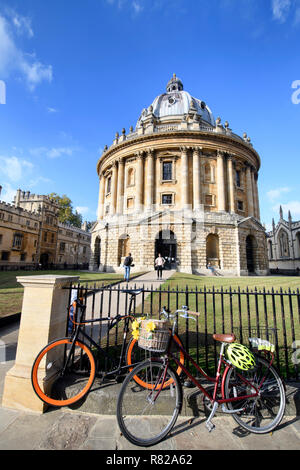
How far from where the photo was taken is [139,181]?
2733 centimetres

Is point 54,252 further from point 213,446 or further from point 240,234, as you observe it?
point 213,446

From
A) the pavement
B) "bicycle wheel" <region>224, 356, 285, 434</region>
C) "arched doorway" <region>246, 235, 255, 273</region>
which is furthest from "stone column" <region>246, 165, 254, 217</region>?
the pavement

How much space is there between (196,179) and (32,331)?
25.7m

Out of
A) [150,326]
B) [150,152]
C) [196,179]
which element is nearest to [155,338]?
[150,326]

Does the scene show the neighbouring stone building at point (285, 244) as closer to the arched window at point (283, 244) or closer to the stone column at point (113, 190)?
the arched window at point (283, 244)

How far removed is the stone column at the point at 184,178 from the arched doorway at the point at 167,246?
161 inches

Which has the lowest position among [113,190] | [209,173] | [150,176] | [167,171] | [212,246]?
[212,246]

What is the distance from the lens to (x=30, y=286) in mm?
3104

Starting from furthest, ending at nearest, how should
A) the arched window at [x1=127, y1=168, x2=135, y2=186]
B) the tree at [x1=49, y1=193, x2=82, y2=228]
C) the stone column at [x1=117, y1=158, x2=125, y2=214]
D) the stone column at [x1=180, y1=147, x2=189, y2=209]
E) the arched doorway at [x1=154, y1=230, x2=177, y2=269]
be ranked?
the tree at [x1=49, y1=193, x2=82, y2=228] → the arched window at [x1=127, y1=168, x2=135, y2=186] → the stone column at [x1=117, y1=158, x2=125, y2=214] → the stone column at [x1=180, y1=147, x2=189, y2=209] → the arched doorway at [x1=154, y1=230, x2=177, y2=269]

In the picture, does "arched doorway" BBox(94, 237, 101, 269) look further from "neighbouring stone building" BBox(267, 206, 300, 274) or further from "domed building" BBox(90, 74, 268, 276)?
"neighbouring stone building" BBox(267, 206, 300, 274)

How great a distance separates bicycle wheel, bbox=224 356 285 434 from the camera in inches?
99.4

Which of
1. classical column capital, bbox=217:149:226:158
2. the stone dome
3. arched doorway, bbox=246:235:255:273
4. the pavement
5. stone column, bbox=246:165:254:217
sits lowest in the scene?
the pavement

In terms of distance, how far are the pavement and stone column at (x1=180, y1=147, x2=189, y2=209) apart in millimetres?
23852

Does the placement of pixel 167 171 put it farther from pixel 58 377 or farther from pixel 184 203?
pixel 58 377
